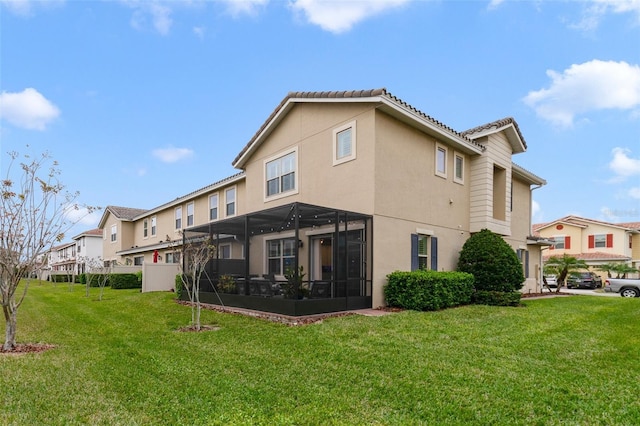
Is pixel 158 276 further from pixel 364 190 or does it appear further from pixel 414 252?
pixel 414 252

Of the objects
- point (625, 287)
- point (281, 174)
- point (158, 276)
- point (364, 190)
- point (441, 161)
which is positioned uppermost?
point (441, 161)

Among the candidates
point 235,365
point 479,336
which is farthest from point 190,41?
point 479,336

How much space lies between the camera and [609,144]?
1591 centimetres

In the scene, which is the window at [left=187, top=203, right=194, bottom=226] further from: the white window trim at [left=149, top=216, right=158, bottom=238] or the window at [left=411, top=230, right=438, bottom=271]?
the window at [left=411, top=230, right=438, bottom=271]

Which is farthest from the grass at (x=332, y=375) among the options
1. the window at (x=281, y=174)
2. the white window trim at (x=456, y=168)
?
the window at (x=281, y=174)

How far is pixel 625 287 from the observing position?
890 inches

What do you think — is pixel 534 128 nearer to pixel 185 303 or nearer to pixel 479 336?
pixel 479 336

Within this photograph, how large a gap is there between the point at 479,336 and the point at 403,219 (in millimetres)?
5545

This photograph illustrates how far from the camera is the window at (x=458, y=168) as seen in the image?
15.4m

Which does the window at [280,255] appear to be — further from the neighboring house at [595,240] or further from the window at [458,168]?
the neighboring house at [595,240]

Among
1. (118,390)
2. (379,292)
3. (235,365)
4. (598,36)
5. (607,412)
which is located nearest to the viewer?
(607,412)

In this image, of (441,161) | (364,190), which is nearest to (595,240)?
(441,161)

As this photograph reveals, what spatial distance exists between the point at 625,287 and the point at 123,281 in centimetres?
3023

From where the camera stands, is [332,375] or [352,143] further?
[352,143]
